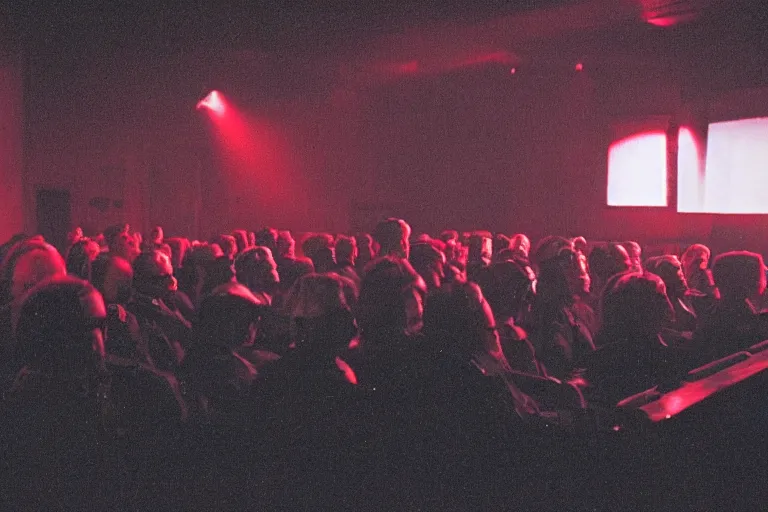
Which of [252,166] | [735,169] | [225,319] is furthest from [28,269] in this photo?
[252,166]

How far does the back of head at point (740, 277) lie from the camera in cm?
435

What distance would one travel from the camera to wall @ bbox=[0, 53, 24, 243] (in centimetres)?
1381

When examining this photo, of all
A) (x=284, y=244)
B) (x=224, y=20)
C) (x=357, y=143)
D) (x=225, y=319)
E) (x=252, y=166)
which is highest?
(x=224, y=20)

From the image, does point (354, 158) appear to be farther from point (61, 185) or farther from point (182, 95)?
point (61, 185)

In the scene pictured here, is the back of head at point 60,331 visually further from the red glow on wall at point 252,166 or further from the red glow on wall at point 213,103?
the red glow on wall at point 252,166

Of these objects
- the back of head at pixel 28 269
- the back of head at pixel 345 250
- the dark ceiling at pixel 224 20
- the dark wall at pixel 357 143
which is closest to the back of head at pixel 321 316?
the back of head at pixel 28 269

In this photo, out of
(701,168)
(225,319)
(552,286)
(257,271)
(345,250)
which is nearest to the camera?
(225,319)

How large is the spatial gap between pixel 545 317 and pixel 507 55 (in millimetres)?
13851

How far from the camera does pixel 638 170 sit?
641 inches

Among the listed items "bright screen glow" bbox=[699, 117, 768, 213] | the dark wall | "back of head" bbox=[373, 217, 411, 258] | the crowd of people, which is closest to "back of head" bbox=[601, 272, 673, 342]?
the crowd of people

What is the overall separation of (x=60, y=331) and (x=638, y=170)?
1520cm

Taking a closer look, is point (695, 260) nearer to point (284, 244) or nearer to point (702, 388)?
point (284, 244)

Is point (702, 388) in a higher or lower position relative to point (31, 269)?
lower

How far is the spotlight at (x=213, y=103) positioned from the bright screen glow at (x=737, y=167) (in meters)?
11.8
